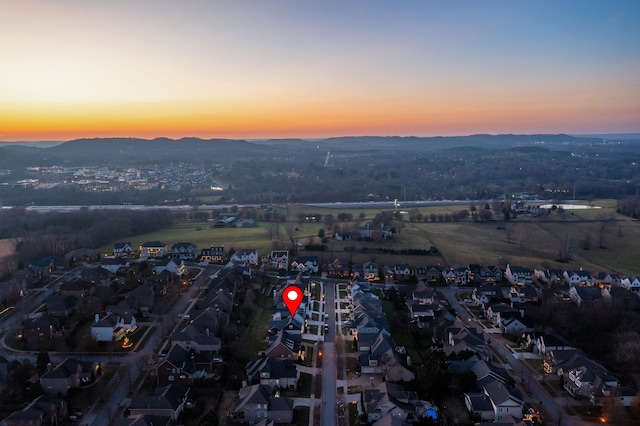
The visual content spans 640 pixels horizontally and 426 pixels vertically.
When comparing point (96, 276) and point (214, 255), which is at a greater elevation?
point (96, 276)

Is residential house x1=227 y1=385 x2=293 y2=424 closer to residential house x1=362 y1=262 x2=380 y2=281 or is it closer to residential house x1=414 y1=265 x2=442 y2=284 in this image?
residential house x1=362 y1=262 x2=380 y2=281

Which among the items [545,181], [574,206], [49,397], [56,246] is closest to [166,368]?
[49,397]

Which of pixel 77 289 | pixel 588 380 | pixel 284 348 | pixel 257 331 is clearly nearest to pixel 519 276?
pixel 588 380

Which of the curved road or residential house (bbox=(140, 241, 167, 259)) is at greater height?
residential house (bbox=(140, 241, 167, 259))

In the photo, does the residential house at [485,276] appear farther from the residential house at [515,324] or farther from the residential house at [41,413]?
the residential house at [41,413]

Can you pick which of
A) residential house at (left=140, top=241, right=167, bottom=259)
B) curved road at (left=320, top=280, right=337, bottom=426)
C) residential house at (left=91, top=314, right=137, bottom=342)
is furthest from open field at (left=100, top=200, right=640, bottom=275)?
residential house at (left=91, top=314, right=137, bottom=342)

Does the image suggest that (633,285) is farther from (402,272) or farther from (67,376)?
(67,376)
